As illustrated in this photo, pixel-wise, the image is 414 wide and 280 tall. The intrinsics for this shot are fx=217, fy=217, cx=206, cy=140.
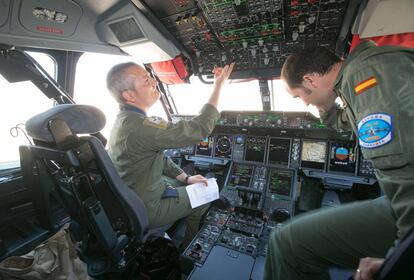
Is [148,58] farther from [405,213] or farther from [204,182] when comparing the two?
[405,213]

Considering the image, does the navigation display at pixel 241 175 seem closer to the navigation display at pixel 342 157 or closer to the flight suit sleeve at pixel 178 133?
the navigation display at pixel 342 157

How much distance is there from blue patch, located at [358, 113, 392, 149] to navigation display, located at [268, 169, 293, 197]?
1730mm

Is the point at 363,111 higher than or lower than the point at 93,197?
higher

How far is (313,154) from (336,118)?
1.06m

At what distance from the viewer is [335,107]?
1.51m

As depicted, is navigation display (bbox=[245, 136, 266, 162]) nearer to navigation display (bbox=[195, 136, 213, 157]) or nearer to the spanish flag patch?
navigation display (bbox=[195, 136, 213, 157])

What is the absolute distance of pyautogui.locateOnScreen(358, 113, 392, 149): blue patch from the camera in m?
0.72

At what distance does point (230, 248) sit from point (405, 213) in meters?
1.42

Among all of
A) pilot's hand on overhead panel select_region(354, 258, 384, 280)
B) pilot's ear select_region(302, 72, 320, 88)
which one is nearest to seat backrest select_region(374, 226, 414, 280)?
pilot's hand on overhead panel select_region(354, 258, 384, 280)

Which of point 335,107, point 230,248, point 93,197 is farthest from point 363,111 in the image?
point 230,248

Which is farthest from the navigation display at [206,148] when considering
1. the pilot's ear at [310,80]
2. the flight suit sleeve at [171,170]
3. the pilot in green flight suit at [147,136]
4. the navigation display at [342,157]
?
the pilot's ear at [310,80]

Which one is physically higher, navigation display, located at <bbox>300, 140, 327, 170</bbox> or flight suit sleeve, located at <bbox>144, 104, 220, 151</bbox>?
flight suit sleeve, located at <bbox>144, 104, 220, 151</bbox>

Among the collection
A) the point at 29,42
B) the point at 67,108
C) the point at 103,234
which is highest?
the point at 29,42

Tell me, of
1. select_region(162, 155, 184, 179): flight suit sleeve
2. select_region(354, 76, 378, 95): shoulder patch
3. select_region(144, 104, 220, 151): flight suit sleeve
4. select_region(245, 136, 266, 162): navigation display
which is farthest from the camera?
select_region(245, 136, 266, 162): navigation display
